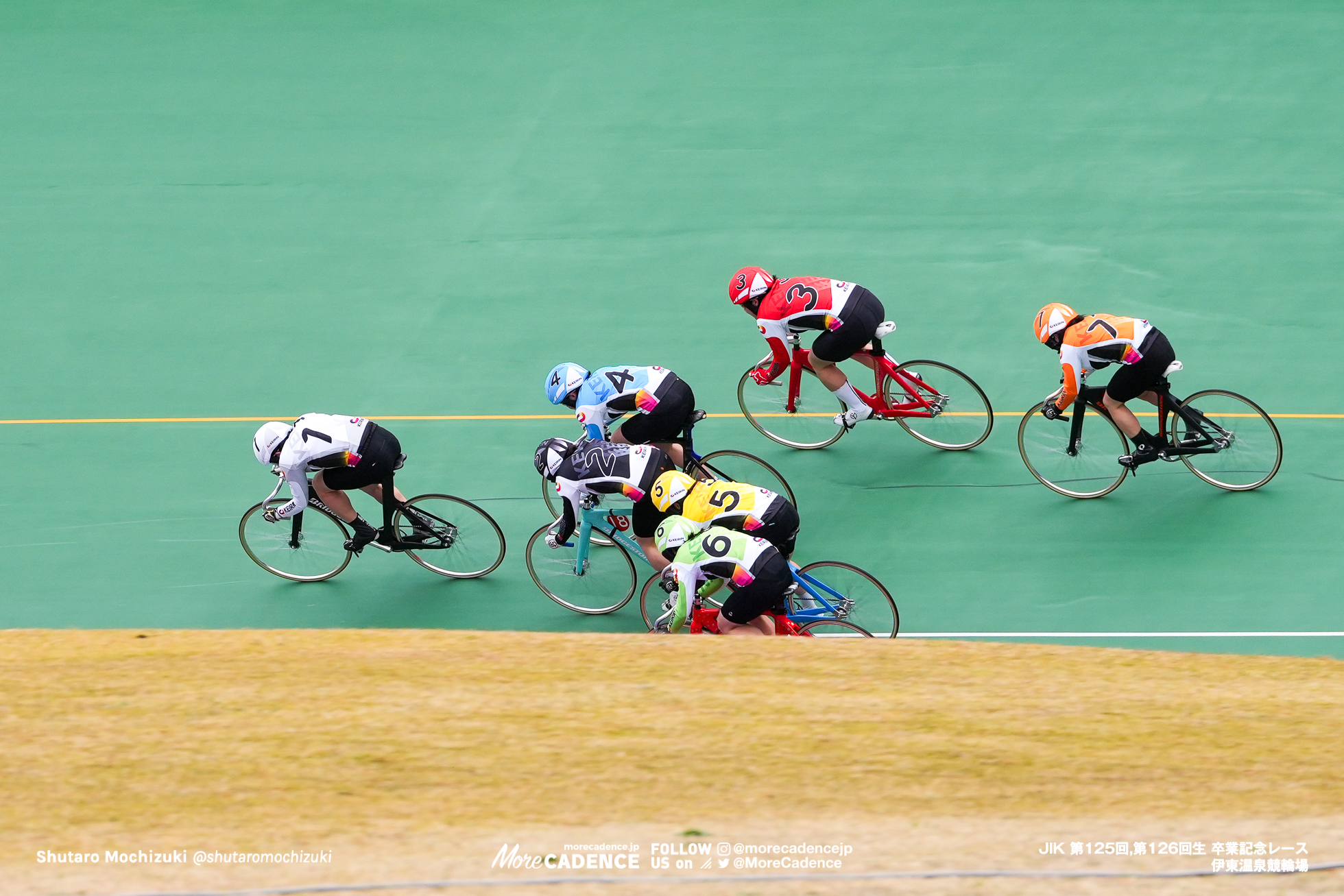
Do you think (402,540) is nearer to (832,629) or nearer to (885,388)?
(832,629)

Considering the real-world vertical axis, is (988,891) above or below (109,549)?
above

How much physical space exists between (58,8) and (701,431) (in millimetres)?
12819

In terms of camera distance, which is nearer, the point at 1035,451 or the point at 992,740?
the point at 992,740

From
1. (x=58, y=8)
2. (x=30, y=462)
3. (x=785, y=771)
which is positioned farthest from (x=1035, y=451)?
(x=58, y=8)

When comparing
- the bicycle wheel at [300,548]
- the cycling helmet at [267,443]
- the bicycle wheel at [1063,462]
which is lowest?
the bicycle wheel at [300,548]

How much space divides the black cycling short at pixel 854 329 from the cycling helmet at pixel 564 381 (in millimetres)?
2085

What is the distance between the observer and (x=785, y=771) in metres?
6.14

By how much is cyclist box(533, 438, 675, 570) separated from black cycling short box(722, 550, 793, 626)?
3.20ft

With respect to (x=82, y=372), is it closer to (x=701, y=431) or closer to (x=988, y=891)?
(x=701, y=431)

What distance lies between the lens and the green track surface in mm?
10125

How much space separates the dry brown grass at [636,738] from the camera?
19.1 feet

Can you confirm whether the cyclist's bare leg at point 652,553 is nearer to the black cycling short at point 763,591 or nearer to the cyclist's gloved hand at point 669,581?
the cyclist's gloved hand at point 669,581

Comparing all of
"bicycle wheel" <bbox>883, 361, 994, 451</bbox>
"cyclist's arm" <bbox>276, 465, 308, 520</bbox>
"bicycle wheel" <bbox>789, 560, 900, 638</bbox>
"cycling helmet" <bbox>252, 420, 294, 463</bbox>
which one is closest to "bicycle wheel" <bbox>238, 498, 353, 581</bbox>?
"cyclist's arm" <bbox>276, 465, 308, 520</bbox>

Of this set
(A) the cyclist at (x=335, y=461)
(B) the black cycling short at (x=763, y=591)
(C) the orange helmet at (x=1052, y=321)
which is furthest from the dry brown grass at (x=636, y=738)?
(C) the orange helmet at (x=1052, y=321)
